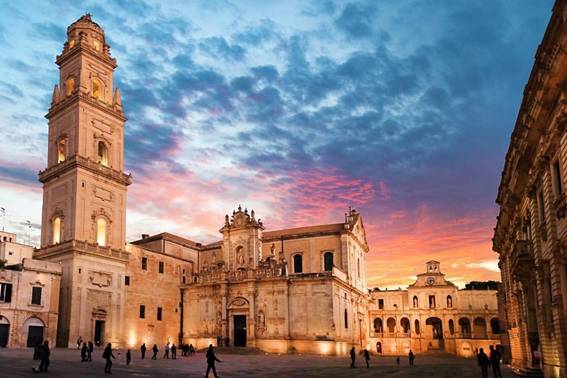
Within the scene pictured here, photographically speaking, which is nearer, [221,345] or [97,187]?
[97,187]

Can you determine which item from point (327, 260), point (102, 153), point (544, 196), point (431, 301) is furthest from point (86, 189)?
point (431, 301)

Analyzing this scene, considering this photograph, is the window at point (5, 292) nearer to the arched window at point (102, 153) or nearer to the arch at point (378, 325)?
the arched window at point (102, 153)

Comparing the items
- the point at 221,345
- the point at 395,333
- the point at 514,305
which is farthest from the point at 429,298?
the point at 514,305

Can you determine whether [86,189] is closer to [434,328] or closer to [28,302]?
[28,302]

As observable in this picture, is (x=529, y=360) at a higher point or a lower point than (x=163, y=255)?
lower

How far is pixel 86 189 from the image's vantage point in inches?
1827

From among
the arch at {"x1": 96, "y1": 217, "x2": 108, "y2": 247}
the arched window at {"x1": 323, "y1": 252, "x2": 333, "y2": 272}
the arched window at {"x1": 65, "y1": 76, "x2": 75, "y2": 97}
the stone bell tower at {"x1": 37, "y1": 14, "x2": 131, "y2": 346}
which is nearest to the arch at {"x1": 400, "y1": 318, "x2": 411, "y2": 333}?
the arched window at {"x1": 323, "y1": 252, "x2": 333, "y2": 272}

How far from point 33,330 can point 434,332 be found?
→ 58.6 m

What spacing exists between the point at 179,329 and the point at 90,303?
13773 mm

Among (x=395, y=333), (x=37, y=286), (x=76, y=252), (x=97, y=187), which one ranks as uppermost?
(x=97, y=187)

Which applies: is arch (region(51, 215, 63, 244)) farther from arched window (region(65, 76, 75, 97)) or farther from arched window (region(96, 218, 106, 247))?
arched window (region(65, 76, 75, 97))

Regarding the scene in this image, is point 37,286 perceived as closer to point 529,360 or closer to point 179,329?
point 179,329

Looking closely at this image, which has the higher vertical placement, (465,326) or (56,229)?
(56,229)

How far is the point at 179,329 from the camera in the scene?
5659 centimetres
